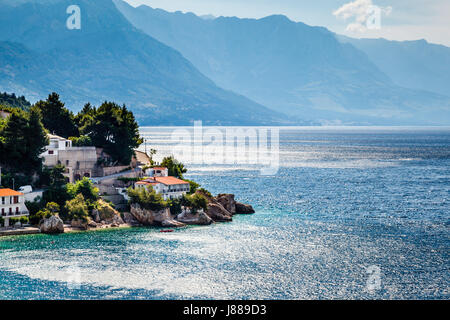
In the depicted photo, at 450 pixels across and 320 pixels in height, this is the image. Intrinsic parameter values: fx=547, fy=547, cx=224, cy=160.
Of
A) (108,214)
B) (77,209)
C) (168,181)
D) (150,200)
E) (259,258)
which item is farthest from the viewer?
(168,181)

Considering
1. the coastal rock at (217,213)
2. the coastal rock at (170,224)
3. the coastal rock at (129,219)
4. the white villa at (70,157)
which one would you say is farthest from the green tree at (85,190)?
the coastal rock at (217,213)

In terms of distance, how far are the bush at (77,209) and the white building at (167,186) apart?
12927mm

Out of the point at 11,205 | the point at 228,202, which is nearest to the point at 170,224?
the point at 228,202

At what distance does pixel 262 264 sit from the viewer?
231ft

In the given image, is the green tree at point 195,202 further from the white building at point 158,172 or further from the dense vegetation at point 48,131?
the dense vegetation at point 48,131

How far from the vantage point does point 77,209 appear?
9250 centimetres

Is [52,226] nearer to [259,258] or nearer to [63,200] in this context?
[63,200]

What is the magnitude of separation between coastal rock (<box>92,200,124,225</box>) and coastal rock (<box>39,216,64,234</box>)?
827cm

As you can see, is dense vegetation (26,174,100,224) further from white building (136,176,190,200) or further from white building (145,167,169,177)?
white building (145,167,169,177)

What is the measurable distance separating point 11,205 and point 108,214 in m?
16.1

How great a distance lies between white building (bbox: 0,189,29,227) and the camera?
8838 centimetres

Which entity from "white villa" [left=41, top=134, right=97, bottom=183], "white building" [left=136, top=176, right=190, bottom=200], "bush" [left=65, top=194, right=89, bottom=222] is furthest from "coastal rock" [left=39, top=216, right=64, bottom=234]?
"white villa" [left=41, top=134, right=97, bottom=183]

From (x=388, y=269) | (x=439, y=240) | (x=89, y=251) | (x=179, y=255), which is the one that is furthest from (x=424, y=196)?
(x=89, y=251)

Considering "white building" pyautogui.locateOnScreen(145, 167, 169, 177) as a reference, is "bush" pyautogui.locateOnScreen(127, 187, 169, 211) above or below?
below
